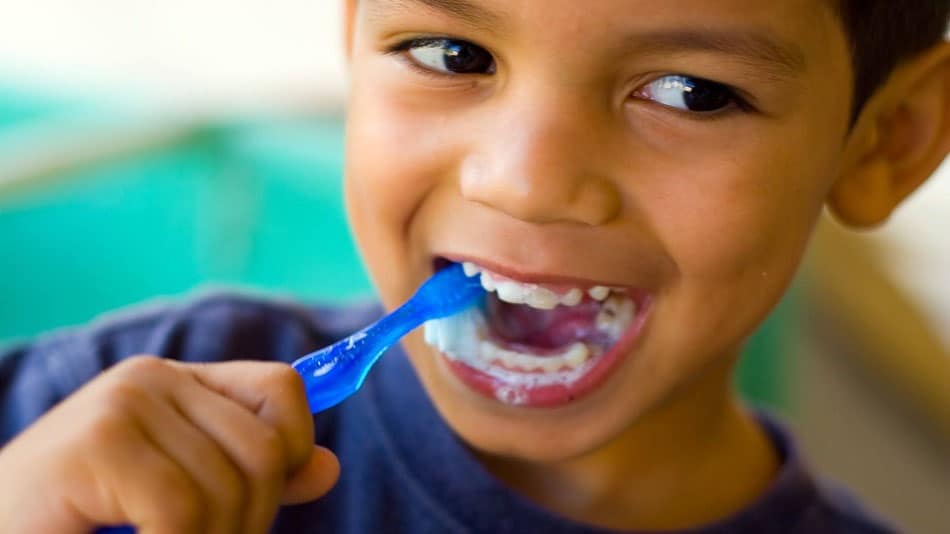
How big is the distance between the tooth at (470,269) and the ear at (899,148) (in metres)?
0.24

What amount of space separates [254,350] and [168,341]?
55 mm

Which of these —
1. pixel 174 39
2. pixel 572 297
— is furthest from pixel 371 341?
pixel 174 39

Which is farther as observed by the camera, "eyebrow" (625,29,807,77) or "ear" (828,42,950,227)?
"ear" (828,42,950,227)

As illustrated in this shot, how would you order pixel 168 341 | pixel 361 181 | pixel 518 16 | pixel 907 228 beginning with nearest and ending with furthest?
pixel 518 16 < pixel 361 181 < pixel 168 341 < pixel 907 228

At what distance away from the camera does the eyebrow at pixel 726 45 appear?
0.54 metres

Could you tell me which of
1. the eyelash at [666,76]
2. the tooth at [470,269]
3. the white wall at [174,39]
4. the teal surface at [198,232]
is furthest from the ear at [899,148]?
the white wall at [174,39]

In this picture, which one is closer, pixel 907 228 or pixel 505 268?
pixel 505 268

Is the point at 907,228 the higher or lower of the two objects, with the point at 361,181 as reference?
lower

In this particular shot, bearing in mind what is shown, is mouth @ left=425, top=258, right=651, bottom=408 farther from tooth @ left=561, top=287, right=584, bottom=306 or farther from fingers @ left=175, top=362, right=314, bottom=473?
fingers @ left=175, top=362, right=314, bottom=473

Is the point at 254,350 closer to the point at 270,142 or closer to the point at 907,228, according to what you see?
the point at 270,142

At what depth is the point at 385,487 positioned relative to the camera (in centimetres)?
71

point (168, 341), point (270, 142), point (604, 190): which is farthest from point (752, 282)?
point (270, 142)

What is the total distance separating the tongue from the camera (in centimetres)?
67

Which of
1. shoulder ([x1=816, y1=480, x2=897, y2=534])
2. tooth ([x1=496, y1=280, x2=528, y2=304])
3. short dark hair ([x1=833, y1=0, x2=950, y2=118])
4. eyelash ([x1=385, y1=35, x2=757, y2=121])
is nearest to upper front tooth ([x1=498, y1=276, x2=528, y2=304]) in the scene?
tooth ([x1=496, y1=280, x2=528, y2=304])
